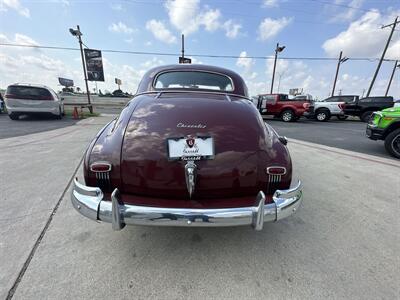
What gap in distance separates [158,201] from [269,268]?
1102 mm

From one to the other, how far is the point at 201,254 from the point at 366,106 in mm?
16617

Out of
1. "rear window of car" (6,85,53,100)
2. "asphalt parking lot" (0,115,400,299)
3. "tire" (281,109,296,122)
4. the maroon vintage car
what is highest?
"rear window of car" (6,85,53,100)

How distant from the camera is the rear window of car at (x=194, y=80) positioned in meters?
2.71

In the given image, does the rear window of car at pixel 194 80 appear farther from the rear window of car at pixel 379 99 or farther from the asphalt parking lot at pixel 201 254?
the rear window of car at pixel 379 99

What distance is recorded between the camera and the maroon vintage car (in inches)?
56.2

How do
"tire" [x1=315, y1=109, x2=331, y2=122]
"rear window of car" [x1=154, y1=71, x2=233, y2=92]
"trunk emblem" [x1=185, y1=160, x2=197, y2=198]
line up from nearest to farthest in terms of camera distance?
"trunk emblem" [x1=185, y1=160, x2=197, y2=198], "rear window of car" [x1=154, y1=71, x2=233, y2=92], "tire" [x1=315, y1=109, x2=331, y2=122]

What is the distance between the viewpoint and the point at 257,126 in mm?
1843

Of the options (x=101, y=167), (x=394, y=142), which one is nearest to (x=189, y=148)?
(x=101, y=167)

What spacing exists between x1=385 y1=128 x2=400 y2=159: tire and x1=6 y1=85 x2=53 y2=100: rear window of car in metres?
13.3

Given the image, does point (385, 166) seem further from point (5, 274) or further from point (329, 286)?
point (5, 274)

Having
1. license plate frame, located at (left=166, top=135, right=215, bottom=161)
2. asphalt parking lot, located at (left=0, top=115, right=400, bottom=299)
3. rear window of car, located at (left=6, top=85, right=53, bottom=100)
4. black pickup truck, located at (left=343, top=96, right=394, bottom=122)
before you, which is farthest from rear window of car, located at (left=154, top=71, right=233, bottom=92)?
black pickup truck, located at (left=343, top=96, right=394, bottom=122)

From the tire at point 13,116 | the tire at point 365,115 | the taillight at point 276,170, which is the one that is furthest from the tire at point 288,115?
the tire at point 13,116

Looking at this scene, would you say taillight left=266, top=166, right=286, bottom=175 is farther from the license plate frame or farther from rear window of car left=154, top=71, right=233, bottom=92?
rear window of car left=154, top=71, right=233, bottom=92

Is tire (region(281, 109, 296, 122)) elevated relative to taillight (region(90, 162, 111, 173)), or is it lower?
lower
